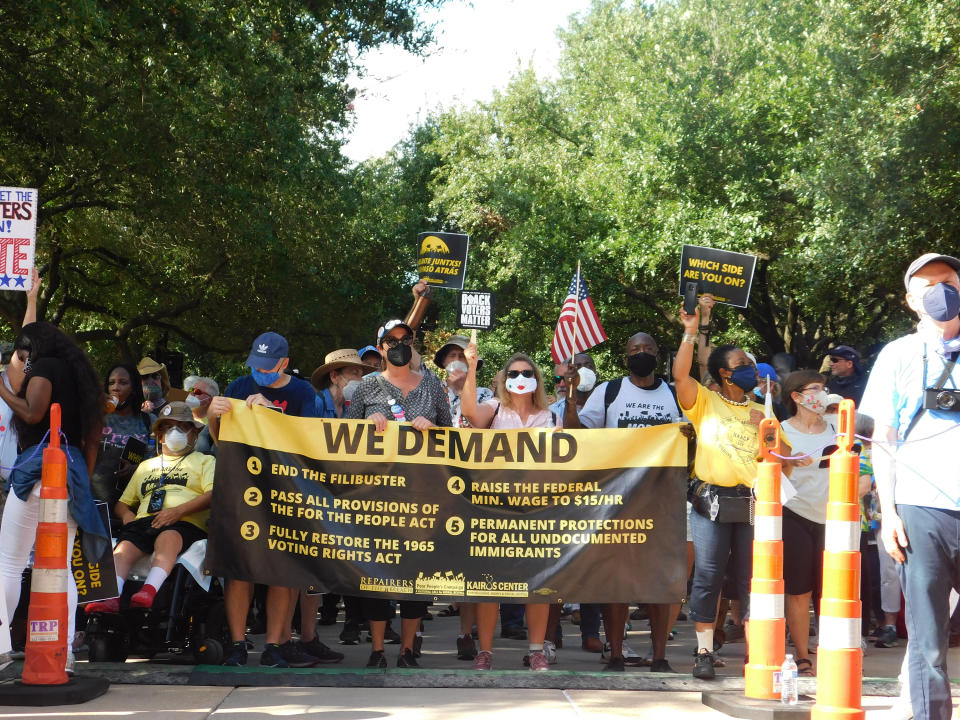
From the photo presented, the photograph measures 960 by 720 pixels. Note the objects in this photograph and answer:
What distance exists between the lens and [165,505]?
26.0 ft

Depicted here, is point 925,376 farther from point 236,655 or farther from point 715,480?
point 236,655

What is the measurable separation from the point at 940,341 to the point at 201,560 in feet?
15.5

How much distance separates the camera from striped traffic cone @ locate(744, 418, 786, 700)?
621cm

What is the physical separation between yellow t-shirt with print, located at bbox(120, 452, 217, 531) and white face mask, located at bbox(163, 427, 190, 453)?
0.07 meters

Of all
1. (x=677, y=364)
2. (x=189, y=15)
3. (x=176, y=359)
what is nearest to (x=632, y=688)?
(x=677, y=364)

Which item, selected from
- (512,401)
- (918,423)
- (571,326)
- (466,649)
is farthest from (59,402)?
(571,326)

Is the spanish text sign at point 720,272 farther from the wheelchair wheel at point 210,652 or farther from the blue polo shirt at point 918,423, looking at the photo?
the wheelchair wheel at point 210,652

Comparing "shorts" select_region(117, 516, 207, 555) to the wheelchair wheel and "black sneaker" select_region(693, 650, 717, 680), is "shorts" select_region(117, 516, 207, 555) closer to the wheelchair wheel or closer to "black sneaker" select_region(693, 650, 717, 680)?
the wheelchair wheel

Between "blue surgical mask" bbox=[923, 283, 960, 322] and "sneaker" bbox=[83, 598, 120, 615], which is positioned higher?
"blue surgical mask" bbox=[923, 283, 960, 322]

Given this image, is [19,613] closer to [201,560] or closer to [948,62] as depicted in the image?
[201,560]

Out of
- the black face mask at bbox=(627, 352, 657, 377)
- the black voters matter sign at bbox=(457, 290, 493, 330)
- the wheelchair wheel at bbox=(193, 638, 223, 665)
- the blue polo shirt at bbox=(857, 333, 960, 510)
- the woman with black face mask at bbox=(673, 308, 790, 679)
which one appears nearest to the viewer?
the blue polo shirt at bbox=(857, 333, 960, 510)

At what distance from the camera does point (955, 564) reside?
194 inches

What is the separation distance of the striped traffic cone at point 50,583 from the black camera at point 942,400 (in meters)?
4.32

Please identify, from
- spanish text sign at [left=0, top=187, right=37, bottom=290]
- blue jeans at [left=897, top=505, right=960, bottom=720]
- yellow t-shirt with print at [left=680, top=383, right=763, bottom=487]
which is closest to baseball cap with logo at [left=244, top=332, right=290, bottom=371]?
spanish text sign at [left=0, top=187, right=37, bottom=290]
